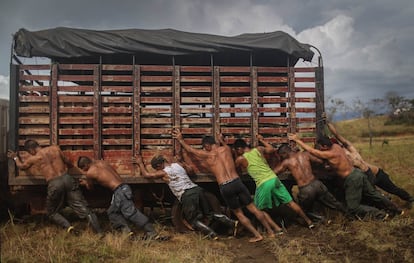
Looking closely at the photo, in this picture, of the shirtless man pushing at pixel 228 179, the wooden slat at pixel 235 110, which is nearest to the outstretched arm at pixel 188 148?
the shirtless man pushing at pixel 228 179

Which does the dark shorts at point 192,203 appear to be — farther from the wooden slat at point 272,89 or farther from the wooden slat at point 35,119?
the wooden slat at point 35,119

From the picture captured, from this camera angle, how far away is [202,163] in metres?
5.87

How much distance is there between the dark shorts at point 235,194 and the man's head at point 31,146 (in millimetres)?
3032

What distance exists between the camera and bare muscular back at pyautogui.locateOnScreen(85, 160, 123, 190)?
5.34 metres

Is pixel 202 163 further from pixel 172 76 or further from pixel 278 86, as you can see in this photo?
pixel 278 86

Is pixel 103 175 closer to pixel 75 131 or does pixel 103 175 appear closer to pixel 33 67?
pixel 75 131

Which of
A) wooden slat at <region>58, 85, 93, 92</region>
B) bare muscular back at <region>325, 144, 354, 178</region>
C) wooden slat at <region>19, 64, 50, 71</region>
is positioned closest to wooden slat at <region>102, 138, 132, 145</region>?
wooden slat at <region>58, 85, 93, 92</region>

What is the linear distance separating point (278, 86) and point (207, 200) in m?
2.52

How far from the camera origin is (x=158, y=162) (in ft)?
18.1

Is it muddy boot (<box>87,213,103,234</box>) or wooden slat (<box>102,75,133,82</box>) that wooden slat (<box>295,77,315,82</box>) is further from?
muddy boot (<box>87,213,103,234</box>)

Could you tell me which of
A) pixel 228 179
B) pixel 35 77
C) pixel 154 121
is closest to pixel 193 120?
pixel 154 121

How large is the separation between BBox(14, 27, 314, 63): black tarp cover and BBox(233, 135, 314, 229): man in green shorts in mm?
1751

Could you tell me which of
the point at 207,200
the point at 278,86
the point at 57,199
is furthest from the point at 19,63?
the point at 278,86

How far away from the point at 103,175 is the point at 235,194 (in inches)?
84.7
